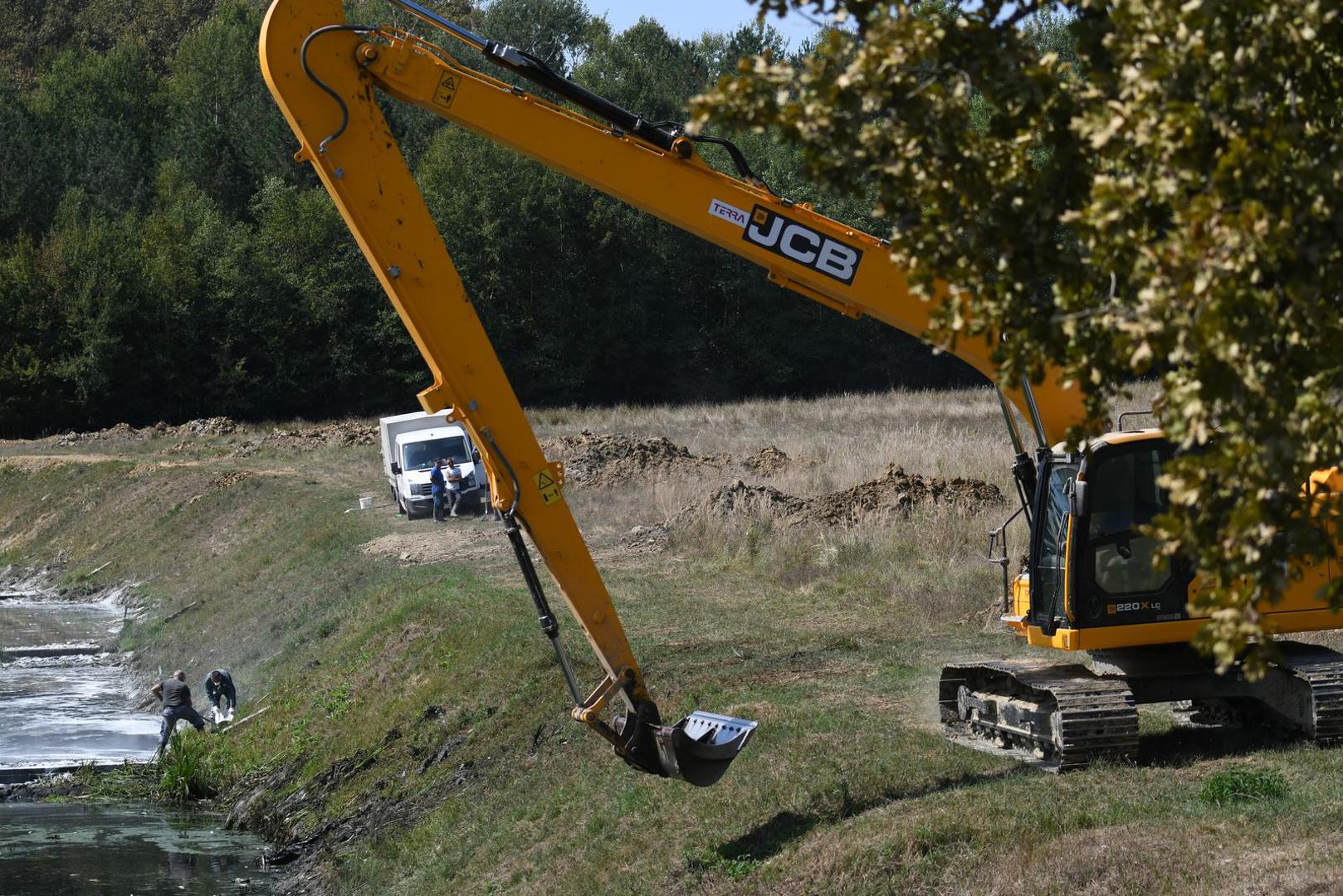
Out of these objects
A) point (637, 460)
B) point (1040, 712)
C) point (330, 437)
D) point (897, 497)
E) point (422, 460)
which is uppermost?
point (897, 497)

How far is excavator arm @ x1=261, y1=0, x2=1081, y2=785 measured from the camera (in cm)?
1098

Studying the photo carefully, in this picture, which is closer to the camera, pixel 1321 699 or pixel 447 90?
pixel 1321 699

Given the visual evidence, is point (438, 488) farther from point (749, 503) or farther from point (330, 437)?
point (330, 437)

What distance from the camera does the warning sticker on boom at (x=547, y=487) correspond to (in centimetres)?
1122

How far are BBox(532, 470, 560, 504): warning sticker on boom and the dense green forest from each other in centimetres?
5331

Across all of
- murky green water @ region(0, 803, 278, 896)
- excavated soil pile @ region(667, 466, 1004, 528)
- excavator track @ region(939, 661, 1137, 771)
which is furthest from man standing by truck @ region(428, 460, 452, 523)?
excavator track @ region(939, 661, 1137, 771)

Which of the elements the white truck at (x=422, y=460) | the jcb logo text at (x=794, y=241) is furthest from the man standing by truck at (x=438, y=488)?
the jcb logo text at (x=794, y=241)

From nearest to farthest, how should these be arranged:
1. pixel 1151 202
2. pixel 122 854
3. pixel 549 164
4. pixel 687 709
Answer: pixel 1151 202
pixel 549 164
pixel 687 709
pixel 122 854

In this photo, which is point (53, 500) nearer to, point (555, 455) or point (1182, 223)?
point (555, 455)

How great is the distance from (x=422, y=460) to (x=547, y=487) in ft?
76.0

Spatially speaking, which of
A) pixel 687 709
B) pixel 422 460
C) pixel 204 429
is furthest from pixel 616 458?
pixel 204 429

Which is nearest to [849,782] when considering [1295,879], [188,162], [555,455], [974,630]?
[1295,879]

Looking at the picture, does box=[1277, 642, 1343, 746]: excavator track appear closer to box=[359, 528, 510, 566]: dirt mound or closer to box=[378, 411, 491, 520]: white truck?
box=[359, 528, 510, 566]: dirt mound

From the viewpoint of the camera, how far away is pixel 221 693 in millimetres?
22828
